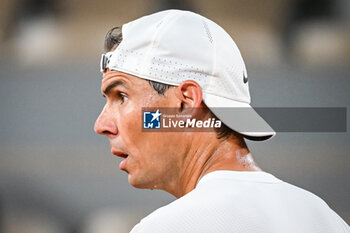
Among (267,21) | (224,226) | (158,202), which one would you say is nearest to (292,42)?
(267,21)

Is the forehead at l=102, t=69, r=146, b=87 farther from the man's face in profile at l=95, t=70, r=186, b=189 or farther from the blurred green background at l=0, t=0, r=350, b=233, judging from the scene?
the blurred green background at l=0, t=0, r=350, b=233

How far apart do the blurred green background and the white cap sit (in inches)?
40.2

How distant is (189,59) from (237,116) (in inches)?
4.5

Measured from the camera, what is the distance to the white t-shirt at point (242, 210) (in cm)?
60

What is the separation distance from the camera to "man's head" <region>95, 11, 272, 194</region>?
78 cm

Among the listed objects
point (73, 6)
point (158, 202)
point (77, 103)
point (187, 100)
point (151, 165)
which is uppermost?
point (73, 6)

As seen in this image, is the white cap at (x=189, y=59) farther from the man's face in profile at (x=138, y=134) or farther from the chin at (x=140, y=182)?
the chin at (x=140, y=182)

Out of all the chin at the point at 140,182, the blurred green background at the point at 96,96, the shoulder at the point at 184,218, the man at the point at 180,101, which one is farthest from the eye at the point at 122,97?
the blurred green background at the point at 96,96

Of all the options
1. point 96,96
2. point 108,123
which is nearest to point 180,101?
point 108,123

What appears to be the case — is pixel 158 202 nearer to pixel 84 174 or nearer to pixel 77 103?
pixel 84 174

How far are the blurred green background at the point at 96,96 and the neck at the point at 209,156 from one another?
99 centimetres

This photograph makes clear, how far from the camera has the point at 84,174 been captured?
1832mm

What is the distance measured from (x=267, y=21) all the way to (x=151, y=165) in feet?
4.03

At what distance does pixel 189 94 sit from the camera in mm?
784
